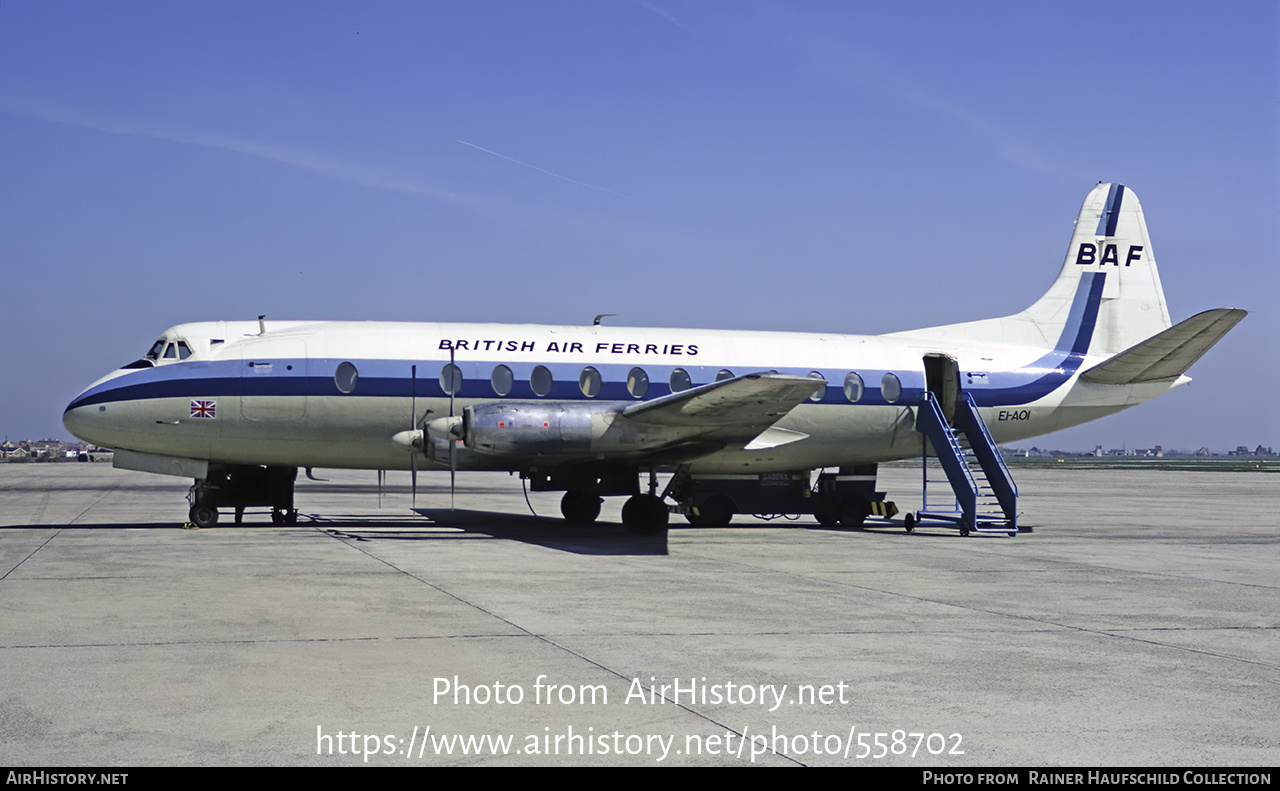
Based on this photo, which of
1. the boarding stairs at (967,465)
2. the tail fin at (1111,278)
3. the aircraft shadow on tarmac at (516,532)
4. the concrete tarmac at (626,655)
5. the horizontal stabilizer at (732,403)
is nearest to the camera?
the concrete tarmac at (626,655)

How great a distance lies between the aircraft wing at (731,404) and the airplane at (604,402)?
0.05 metres

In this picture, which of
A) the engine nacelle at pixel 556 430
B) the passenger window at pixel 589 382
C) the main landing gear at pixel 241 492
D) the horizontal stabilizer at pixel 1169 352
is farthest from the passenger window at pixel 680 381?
the horizontal stabilizer at pixel 1169 352

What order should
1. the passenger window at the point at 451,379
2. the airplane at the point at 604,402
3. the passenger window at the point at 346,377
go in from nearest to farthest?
the airplane at the point at 604,402 < the passenger window at the point at 346,377 < the passenger window at the point at 451,379

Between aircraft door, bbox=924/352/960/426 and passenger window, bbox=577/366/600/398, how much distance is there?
7.47 m

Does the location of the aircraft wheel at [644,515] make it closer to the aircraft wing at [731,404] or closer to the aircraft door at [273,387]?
the aircraft wing at [731,404]

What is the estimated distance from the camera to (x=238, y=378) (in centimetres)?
2062

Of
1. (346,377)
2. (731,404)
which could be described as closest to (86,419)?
(346,377)

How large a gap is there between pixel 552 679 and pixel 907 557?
10610mm

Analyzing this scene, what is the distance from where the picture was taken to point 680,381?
22312 mm

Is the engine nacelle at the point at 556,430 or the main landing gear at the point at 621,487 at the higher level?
the engine nacelle at the point at 556,430

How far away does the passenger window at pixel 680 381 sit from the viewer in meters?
22.3

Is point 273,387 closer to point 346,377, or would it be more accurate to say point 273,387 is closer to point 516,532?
point 346,377

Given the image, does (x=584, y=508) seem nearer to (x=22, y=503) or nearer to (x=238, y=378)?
(x=238, y=378)

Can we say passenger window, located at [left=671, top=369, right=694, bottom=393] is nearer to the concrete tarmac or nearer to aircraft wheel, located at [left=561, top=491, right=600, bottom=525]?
aircraft wheel, located at [left=561, top=491, right=600, bottom=525]
